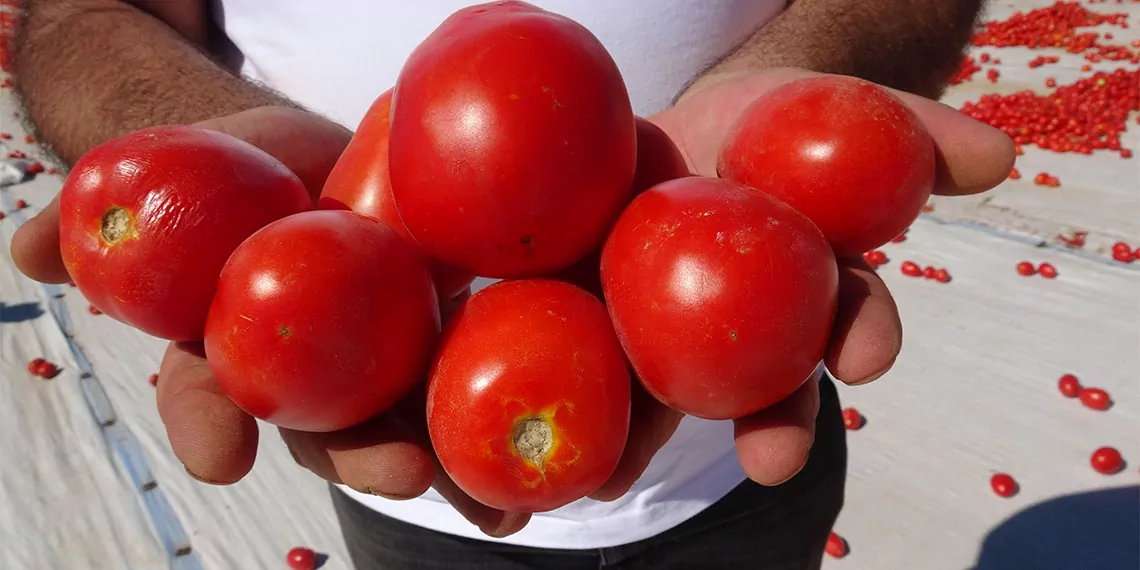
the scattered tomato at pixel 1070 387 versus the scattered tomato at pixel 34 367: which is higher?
the scattered tomato at pixel 34 367

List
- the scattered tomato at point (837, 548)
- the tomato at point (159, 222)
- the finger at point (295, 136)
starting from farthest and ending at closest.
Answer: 1. the scattered tomato at point (837, 548)
2. the finger at point (295, 136)
3. the tomato at point (159, 222)

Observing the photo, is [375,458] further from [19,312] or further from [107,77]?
[19,312]

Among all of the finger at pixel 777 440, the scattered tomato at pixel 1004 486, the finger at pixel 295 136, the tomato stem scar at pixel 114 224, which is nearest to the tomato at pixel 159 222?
the tomato stem scar at pixel 114 224

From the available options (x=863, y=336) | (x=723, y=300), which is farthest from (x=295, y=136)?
(x=863, y=336)

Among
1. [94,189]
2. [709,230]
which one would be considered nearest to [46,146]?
[94,189]

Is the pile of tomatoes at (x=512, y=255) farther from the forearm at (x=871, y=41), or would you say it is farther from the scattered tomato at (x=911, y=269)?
the scattered tomato at (x=911, y=269)
